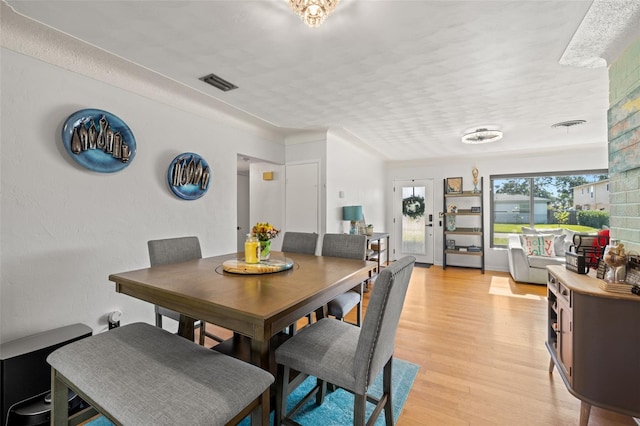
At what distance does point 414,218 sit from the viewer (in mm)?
6438

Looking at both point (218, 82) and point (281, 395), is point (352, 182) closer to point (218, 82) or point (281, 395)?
point (218, 82)

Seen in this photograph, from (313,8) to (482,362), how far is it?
2814 millimetres

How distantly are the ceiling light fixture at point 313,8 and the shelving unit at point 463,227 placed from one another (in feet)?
16.9

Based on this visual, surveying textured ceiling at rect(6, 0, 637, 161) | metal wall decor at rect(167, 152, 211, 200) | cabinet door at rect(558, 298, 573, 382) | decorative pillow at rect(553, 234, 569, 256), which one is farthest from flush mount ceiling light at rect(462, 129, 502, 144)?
metal wall decor at rect(167, 152, 211, 200)

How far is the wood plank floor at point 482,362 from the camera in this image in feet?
5.62

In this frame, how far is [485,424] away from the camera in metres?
1.63

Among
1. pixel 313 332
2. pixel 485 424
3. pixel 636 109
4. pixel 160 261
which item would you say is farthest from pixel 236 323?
pixel 636 109

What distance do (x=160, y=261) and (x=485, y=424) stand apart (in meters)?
2.42

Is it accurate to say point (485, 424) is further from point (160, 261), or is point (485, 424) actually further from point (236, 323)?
point (160, 261)

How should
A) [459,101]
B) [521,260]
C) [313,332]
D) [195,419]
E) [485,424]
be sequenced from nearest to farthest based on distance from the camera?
[195,419], [313,332], [485,424], [459,101], [521,260]

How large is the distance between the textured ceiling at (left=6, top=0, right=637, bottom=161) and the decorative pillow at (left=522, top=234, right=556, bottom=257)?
2151 millimetres

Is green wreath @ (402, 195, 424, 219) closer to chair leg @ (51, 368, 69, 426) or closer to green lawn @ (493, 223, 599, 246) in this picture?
green lawn @ (493, 223, 599, 246)

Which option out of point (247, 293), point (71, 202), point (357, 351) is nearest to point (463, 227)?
point (357, 351)

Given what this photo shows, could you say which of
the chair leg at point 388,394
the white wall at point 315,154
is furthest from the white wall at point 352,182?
the chair leg at point 388,394
